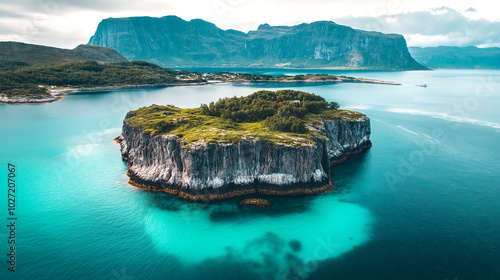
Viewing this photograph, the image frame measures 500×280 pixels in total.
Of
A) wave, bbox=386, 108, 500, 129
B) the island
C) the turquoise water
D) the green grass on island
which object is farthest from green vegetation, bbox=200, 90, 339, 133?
wave, bbox=386, 108, 500, 129

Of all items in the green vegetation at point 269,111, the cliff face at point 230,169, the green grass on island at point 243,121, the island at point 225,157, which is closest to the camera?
the cliff face at point 230,169

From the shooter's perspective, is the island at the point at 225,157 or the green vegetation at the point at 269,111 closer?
the island at the point at 225,157

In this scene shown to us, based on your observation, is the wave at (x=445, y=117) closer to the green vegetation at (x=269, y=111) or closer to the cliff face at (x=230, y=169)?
the green vegetation at (x=269, y=111)

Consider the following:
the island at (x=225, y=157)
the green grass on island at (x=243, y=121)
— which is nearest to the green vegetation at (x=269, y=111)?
the green grass on island at (x=243, y=121)

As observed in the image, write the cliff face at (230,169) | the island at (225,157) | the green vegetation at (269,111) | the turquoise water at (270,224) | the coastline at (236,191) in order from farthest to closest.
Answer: the green vegetation at (269,111) < the island at (225,157) < the cliff face at (230,169) < the coastline at (236,191) < the turquoise water at (270,224)

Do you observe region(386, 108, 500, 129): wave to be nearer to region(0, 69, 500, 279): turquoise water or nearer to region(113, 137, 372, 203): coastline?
region(0, 69, 500, 279): turquoise water

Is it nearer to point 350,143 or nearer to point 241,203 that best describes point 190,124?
point 241,203
